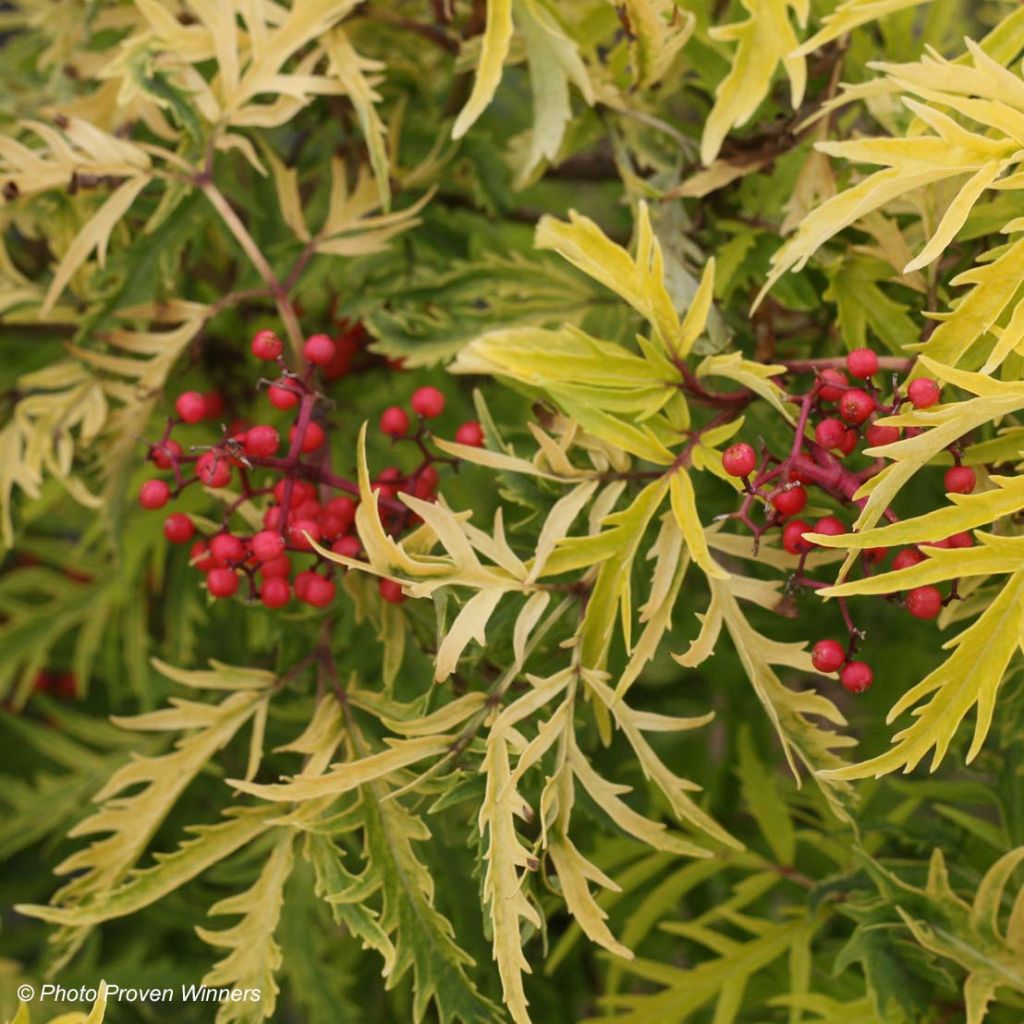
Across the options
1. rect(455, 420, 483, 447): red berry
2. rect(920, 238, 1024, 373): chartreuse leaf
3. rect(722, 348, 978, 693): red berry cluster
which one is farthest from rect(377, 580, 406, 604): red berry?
rect(920, 238, 1024, 373): chartreuse leaf

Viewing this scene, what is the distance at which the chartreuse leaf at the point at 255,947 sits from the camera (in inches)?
26.7

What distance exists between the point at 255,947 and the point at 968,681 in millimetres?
433

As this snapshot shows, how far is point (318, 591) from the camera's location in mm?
741

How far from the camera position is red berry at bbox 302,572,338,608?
2.43ft

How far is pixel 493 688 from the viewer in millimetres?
670

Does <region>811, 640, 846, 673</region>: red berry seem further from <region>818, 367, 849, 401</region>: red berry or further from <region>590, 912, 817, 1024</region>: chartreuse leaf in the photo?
<region>590, 912, 817, 1024</region>: chartreuse leaf

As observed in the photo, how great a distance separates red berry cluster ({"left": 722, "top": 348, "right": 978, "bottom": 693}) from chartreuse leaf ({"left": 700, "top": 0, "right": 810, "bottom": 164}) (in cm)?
17

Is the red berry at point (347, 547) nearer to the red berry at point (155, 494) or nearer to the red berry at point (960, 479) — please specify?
the red berry at point (155, 494)

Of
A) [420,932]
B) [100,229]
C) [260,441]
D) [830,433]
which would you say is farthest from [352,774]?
[100,229]

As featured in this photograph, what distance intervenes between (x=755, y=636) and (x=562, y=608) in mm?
112

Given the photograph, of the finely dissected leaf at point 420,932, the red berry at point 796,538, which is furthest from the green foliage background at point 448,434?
the red berry at point 796,538

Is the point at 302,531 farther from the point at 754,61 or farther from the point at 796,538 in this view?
the point at 754,61

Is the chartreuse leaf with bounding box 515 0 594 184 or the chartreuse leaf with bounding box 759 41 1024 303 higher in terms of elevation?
the chartreuse leaf with bounding box 759 41 1024 303

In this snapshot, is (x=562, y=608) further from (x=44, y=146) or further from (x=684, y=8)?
(x=44, y=146)
